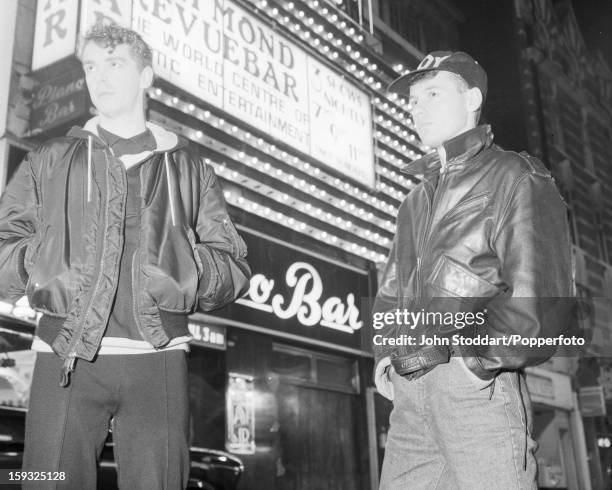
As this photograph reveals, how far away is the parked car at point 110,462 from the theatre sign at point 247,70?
4.14m

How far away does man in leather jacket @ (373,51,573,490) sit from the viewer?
2262mm

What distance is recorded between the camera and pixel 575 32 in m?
21.6

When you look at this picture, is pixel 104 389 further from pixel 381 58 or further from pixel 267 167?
pixel 381 58

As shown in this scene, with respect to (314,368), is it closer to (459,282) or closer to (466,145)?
(466,145)

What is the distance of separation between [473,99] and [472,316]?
101 cm

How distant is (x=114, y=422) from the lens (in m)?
2.23

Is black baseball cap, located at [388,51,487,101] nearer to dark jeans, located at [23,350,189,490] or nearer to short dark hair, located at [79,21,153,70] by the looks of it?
short dark hair, located at [79,21,153,70]

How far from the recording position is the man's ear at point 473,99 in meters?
2.90

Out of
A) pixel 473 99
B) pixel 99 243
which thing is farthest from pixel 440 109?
pixel 99 243

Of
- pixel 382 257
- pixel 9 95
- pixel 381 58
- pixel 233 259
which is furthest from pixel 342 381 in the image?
pixel 233 259

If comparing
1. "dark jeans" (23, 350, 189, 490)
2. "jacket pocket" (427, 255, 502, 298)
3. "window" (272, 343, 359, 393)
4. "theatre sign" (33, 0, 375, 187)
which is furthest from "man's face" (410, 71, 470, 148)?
"window" (272, 343, 359, 393)

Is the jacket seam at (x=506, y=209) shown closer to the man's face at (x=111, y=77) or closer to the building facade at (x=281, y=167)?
the man's face at (x=111, y=77)

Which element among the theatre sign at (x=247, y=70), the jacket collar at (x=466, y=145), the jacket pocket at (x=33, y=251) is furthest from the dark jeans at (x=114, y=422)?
the theatre sign at (x=247, y=70)

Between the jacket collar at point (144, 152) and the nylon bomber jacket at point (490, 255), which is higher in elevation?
the jacket collar at point (144, 152)
